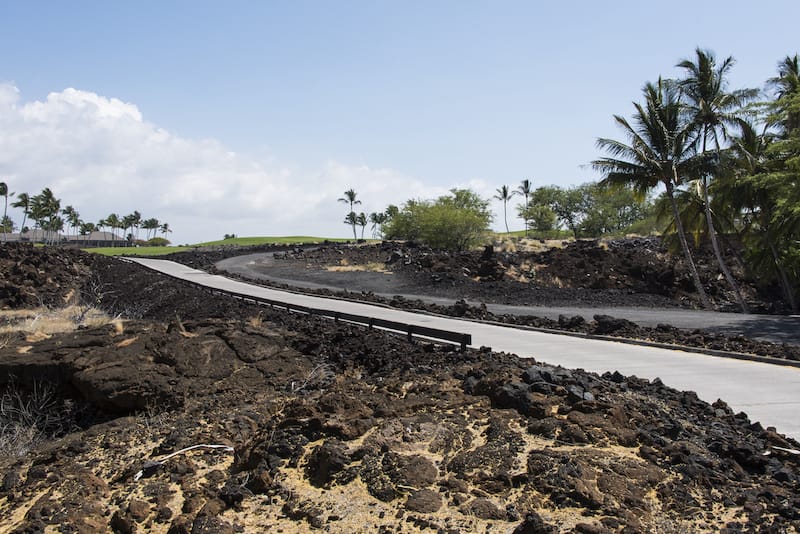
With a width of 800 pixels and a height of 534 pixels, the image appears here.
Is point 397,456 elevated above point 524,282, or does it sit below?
below

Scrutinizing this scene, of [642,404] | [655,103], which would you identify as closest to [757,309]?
[655,103]

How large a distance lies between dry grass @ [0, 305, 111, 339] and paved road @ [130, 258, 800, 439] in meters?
10.7

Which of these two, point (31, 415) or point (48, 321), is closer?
point (31, 415)

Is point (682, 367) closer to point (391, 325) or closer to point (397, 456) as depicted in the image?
point (391, 325)

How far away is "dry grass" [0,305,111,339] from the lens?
56.1 ft

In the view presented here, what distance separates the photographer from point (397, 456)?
6094mm

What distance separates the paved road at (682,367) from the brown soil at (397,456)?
994 mm

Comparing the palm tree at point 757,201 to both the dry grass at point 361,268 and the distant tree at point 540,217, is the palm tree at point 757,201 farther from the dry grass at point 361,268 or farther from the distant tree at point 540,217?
the distant tree at point 540,217

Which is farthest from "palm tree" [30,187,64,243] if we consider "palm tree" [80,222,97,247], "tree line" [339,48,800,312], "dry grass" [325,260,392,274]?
"tree line" [339,48,800,312]

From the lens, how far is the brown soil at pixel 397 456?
5238 mm

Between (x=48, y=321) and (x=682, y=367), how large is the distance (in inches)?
777

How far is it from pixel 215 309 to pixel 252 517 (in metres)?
17.9

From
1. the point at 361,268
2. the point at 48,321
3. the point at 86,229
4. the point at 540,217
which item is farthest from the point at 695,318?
the point at 86,229

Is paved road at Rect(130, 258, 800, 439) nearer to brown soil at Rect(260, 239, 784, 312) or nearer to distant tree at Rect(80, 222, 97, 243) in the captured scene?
brown soil at Rect(260, 239, 784, 312)
